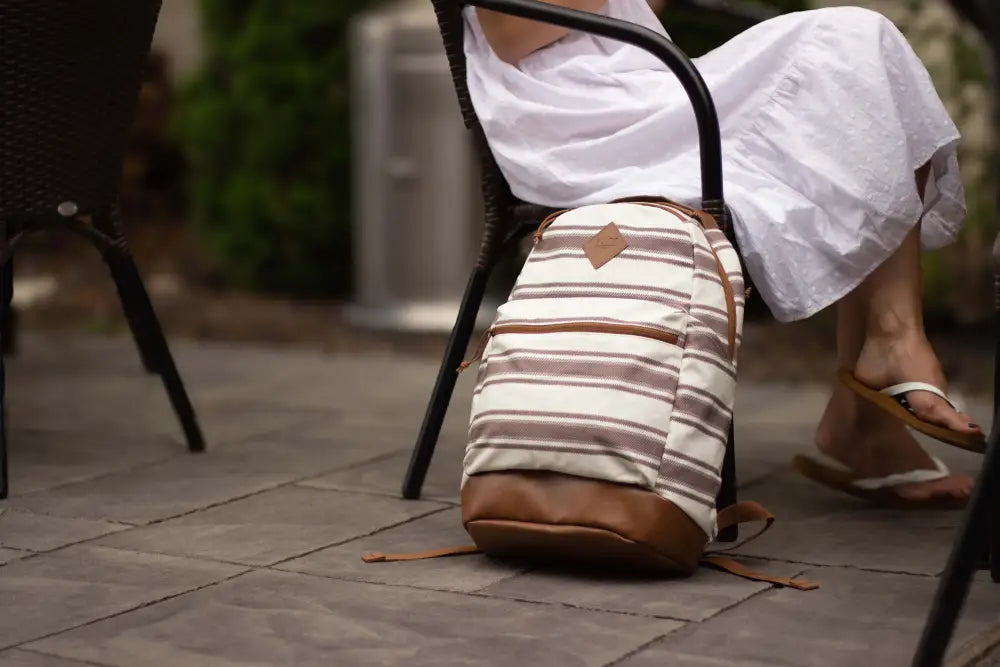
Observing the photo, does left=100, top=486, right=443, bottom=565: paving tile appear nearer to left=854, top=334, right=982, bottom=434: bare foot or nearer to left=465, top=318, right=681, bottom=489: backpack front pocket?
left=465, top=318, right=681, bottom=489: backpack front pocket

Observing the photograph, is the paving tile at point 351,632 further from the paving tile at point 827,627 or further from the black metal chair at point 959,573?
the black metal chair at point 959,573

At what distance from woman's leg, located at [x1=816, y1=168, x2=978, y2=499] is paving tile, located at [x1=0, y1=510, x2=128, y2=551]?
1.17 metres

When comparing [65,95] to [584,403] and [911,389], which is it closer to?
[584,403]

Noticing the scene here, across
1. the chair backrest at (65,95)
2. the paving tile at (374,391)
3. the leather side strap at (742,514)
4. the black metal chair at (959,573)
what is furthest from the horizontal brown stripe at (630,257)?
the paving tile at (374,391)

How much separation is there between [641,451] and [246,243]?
393cm

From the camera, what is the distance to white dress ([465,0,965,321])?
2248 millimetres

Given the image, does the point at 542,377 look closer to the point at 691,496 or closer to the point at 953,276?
the point at 691,496

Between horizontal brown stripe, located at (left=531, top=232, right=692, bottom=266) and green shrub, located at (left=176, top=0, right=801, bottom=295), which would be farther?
green shrub, located at (left=176, top=0, right=801, bottom=295)

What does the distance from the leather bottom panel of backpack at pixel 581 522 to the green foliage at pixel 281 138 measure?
3616mm

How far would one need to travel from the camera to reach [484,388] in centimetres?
216

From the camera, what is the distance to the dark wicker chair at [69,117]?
2.65 meters

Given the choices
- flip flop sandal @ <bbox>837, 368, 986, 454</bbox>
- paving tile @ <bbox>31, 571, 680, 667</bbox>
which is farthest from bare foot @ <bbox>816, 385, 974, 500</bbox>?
paving tile @ <bbox>31, 571, 680, 667</bbox>

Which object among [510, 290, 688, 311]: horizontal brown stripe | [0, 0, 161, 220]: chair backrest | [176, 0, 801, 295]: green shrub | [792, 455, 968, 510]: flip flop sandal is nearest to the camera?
[510, 290, 688, 311]: horizontal brown stripe

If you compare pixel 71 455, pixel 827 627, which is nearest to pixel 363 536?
pixel 827 627
